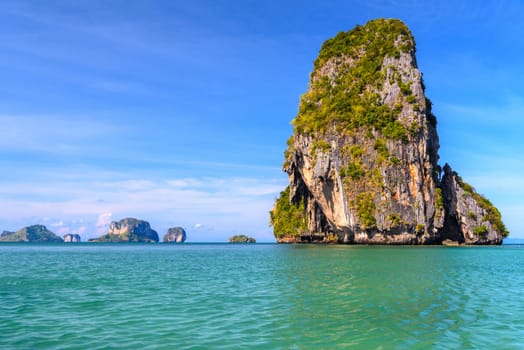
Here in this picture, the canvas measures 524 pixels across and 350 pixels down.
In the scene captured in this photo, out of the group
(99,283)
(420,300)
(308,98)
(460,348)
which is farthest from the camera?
(308,98)

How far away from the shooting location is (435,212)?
70.2 metres

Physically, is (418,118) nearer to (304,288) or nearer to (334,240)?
(334,240)

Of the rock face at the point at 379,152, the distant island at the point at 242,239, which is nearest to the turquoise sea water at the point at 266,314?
the rock face at the point at 379,152

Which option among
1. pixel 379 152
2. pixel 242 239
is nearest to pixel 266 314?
pixel 379 152

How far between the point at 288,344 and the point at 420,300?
26.8ft

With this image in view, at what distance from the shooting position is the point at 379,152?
71.1 metres

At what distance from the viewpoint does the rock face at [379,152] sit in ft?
228

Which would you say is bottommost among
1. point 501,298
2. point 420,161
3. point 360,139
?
point 501,298

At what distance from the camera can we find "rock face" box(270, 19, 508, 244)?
6938 centimetres

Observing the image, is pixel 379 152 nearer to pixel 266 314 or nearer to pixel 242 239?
pixel 266 314

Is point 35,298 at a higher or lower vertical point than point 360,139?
lower

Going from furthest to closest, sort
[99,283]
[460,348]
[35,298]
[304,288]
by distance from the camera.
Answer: [99,283] < [304,288] < [35,298] < [460,348]

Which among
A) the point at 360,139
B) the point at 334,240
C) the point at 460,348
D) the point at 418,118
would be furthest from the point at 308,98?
the point at 460,348

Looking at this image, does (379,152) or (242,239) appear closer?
(379,152)
